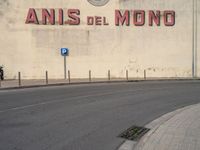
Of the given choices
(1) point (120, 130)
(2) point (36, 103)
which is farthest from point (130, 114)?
(2) point (36, 103)

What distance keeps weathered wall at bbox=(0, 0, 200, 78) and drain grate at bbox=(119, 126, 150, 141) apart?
19.8m

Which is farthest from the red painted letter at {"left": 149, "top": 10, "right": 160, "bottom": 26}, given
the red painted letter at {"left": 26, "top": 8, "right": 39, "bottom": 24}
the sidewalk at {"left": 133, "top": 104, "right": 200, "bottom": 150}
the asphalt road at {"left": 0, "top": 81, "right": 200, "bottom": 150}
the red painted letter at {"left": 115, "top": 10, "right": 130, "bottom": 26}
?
the sidewalk at {"left": 133, "top": 104, "right": 200, "bottom": 150}

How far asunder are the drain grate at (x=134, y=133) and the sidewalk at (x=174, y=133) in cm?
19

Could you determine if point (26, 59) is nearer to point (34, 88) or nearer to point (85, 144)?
point (34, 88)

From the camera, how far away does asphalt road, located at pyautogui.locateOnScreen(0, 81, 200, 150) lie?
923 centimetres

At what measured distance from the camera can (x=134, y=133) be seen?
10.4m

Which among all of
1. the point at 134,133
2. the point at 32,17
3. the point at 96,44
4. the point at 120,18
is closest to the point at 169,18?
the point at 120,18

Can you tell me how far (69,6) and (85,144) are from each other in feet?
74.4

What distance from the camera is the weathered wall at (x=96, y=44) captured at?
1186 inches

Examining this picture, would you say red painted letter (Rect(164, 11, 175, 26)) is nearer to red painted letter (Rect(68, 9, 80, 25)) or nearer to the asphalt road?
red painted letter (Rect(68, 9, 80, 25))

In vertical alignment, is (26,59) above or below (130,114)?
above

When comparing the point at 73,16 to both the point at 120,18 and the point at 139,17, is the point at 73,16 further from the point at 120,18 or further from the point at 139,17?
the point at 139,17

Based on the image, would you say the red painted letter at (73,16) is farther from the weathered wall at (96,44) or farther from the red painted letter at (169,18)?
the red painted letter at (169,18)

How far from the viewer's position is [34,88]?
2373cm
